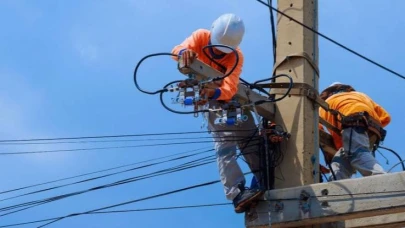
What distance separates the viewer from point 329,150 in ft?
33.7

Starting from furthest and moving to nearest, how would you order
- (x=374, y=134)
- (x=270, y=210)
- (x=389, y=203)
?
(x=374, y=134) → (x=270, y=210) → (x=389, y=203)

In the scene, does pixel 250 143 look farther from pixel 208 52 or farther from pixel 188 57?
pixel 188 57

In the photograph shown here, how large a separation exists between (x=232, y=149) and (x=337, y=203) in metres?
1.15

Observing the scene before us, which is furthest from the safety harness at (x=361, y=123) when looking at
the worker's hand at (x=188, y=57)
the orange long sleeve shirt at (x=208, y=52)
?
the worker's hand at (x=188, y=57)

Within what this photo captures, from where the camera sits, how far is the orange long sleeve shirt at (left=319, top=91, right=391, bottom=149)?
1001 cm

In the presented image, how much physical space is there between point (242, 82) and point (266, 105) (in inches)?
12.4

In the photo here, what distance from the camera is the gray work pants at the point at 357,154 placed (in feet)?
31.4

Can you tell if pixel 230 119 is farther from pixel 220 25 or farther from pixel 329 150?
pixel 329 150

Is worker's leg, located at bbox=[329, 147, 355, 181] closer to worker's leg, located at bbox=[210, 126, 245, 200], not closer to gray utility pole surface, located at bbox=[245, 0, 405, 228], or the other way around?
gray utility pole surface, located at bbox=[245, 0, 405, 228]

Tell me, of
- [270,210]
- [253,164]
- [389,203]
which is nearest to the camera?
[389,203]

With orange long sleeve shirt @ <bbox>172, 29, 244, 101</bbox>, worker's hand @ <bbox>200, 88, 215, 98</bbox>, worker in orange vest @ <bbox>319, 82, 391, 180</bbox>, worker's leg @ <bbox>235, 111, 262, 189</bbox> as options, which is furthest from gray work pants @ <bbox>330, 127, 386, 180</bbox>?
worker's hand @ <bbox>200, 88, 215, 98</bbox>

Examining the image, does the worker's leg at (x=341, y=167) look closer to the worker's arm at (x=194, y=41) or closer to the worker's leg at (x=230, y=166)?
the worker's leg at (x=230, y=166)

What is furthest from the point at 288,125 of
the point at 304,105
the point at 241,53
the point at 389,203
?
the point at 389,203

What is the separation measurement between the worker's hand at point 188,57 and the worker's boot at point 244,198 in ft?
4.31
